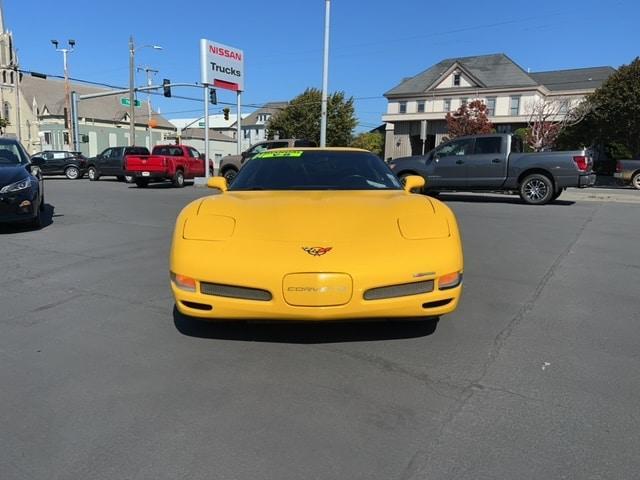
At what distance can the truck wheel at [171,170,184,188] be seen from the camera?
1983cm

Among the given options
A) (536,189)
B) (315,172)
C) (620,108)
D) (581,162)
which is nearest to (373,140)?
(620,108)

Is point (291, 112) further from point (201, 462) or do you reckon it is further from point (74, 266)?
point (201, 462)

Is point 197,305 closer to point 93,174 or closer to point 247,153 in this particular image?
point 247,153

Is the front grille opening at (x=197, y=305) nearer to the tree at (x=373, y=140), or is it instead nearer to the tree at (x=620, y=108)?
the tree at (x=620, y=108)

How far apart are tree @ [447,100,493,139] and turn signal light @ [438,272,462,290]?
151ft

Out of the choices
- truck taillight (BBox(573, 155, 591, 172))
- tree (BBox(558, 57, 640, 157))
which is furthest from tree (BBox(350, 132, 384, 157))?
truck taillight (BBox(573, 155, 591, 172))

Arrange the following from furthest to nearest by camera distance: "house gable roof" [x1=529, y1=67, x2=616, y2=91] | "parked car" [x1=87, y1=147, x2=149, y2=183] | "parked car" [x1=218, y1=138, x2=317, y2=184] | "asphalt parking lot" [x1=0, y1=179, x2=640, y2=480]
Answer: "house gable roof" [x1=529, y1=67, x2=616, y2=91]
"parked car" [x1=87, y1=147, x2=149, y2=183]
"parked car" [x1=218, y1=138, x2=317, y2=184]
"asphalt parking lot" [x1=0, y1=179, x2=640, y2=480]

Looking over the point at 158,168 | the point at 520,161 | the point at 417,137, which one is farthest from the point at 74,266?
the point at 417,137

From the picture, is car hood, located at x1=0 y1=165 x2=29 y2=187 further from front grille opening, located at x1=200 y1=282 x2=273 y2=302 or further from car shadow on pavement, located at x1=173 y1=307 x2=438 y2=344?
front grille opening, located at x1=200 y1=282 x2=273 y2=302

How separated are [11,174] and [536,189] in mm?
12011

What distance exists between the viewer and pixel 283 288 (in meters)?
2.95

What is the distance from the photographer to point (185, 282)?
124 inches

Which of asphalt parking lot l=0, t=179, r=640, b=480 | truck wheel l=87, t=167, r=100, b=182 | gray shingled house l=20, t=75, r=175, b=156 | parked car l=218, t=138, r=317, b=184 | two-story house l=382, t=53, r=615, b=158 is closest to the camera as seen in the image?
asphalt parking lot l=0, t=179, r=640, b=480

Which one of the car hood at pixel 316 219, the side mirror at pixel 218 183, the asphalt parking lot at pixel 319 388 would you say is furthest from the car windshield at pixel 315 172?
the asphalt parking lot at pixel 319 388
